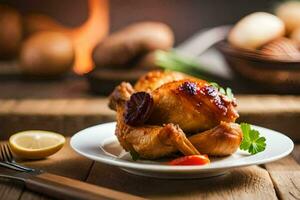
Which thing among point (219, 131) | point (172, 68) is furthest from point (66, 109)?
point (219, 131)

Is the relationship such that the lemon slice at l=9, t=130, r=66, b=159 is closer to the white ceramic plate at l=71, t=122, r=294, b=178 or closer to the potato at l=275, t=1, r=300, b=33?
the white ceramic plate at l=71, t=122, r=294, b=178

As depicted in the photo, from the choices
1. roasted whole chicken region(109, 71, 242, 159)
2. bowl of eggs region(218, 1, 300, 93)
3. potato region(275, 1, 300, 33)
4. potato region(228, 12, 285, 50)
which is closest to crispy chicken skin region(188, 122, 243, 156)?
roasted whole chicken region(109, 71, 242, 159)

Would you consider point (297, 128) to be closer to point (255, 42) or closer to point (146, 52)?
point (255, 42)

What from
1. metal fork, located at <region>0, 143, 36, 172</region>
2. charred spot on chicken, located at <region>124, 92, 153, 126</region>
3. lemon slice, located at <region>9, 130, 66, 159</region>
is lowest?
lemon slice, located at <region>9, 130, 66, 159</region>

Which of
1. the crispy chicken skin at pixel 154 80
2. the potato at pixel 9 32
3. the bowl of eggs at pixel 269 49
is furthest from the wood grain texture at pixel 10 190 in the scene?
the potato at pixel 9 32

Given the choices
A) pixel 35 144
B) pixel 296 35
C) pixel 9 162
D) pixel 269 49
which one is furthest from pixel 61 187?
pixel 296 35

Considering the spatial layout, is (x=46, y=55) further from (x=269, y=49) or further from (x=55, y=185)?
(x=55, y=185)
